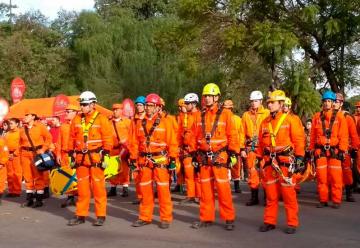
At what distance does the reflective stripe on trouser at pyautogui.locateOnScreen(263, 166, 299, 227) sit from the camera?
8414 millimetres

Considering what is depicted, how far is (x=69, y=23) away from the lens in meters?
46.4

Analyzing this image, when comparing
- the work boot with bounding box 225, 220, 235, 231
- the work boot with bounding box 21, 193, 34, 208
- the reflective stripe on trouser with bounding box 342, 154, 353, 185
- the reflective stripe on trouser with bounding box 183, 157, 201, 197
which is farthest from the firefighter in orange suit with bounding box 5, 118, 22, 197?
the reflective stripe on trouser with bounding box 342, 154, 353, 185

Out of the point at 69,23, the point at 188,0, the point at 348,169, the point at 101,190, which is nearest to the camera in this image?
the point at 101,190

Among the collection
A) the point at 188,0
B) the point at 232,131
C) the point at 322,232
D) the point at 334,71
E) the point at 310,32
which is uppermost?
the point at 188,0

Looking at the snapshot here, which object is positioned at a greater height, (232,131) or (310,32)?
(310,32)

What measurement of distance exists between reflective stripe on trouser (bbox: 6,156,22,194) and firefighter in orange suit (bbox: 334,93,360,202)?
25.0ft

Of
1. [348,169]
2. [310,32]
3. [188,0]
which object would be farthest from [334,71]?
[348,169]

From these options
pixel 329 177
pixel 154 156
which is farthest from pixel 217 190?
pixel 329 177

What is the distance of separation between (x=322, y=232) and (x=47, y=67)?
36.3m

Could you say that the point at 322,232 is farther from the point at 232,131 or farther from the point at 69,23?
the point at 69,23

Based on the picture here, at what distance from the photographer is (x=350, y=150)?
1212cm

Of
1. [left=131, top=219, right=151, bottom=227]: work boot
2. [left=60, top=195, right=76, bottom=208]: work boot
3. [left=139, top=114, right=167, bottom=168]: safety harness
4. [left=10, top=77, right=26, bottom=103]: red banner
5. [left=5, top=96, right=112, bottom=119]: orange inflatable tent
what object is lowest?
[left=131, top=219, right=151, bottom=227]: work boot

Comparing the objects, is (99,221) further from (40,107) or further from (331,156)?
(40,107)

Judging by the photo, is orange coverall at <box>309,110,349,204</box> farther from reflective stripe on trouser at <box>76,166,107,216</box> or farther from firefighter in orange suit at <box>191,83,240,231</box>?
reflective stripe on trouser at <box>76,166,107,216</box>
